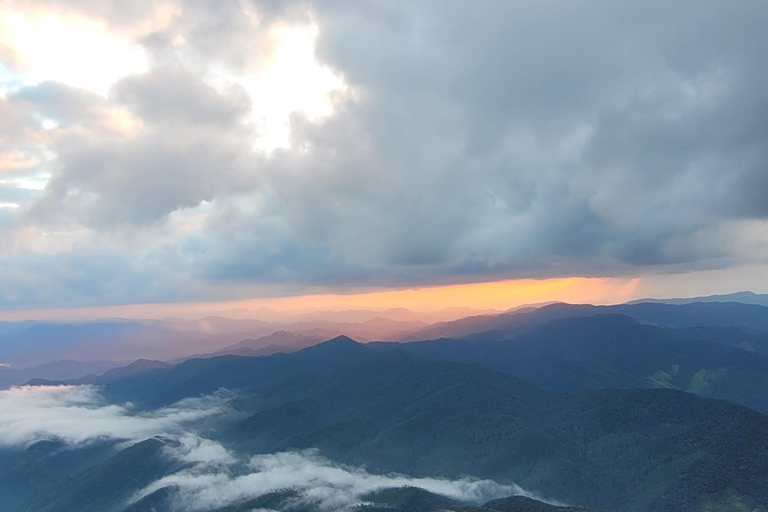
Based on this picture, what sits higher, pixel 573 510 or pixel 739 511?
pixel 573 510

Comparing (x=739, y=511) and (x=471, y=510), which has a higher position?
(x=471, y=510)

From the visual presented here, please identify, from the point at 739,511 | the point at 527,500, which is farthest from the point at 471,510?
the point at 739,511

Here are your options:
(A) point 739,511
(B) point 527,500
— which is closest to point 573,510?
(B) point 527,500

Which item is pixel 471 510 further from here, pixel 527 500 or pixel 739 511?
pixel 739 511

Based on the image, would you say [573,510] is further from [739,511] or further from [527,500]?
[739,511]

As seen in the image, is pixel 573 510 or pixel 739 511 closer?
pixel 573 510

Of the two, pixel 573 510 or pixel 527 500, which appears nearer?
pixel 573 510

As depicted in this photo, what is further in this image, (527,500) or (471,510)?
(527,500)
